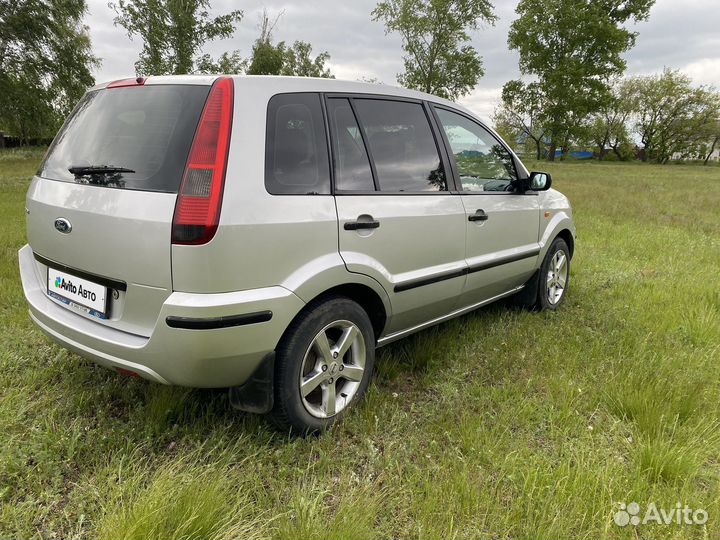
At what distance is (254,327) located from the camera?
6.63 feet

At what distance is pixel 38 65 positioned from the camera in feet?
60.0

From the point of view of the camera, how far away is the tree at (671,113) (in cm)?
5319

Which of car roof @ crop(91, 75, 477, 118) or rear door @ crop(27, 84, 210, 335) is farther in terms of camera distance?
car roof @ crop(91, 75, 477, 118)

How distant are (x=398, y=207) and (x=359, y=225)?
34 centimetres

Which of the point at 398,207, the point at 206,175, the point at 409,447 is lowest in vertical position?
the point at 409,447

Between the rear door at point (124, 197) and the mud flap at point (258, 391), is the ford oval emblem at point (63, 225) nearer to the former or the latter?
the rear door at point (124, 197)

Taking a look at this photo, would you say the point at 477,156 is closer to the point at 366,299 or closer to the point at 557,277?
the point at 366,299

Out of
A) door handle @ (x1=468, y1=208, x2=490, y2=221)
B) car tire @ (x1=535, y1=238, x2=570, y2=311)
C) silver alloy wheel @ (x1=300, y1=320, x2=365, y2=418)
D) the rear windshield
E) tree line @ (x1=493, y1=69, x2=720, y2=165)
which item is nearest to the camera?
the rear windshield

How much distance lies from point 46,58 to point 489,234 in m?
21.4

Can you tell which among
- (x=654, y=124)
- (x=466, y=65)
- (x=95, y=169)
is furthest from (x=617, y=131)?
(x=95, y=169)

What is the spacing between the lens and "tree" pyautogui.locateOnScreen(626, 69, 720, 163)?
53188mm

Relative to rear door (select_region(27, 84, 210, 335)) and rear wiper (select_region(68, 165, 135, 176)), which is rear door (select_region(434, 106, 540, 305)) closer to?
rear door (select_region(27, 84, 210, 335))

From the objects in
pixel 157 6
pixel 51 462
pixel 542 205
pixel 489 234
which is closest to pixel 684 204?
pixel 542 205

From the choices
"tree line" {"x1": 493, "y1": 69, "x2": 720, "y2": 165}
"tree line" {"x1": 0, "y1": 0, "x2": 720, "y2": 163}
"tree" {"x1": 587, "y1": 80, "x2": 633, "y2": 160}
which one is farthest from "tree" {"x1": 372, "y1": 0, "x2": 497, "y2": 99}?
"tree" {"x1": 587, "y1": 80, "x2": 633, "y2": 160}
